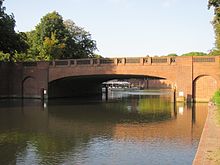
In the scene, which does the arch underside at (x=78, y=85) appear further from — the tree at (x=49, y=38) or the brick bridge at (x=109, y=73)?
the tree at (x=49, y=38)

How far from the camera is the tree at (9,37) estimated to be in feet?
149

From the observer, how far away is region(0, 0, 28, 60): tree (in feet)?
149

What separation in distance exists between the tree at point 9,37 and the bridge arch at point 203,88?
78.5 ft

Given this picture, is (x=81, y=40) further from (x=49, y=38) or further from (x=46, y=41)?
(x=46, y=41)

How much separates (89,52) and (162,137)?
2177 inches

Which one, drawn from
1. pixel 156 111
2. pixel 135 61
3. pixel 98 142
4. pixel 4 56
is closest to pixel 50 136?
pixel 98 142

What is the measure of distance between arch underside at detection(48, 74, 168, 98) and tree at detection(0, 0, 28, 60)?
693 cm

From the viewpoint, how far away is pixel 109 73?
42.5m

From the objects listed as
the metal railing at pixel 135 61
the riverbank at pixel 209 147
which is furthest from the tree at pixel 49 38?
the riverbank at pixel 209 147

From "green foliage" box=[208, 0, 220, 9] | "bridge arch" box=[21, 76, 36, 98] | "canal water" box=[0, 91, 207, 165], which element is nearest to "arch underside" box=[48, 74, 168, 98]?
"bridge arch" box=[21, 76, 36, 98]

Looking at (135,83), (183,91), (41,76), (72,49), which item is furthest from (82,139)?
(135,83)

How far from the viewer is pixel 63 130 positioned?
17.9m

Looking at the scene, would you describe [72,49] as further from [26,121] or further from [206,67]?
[26,121]

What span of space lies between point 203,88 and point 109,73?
36.2 ft
